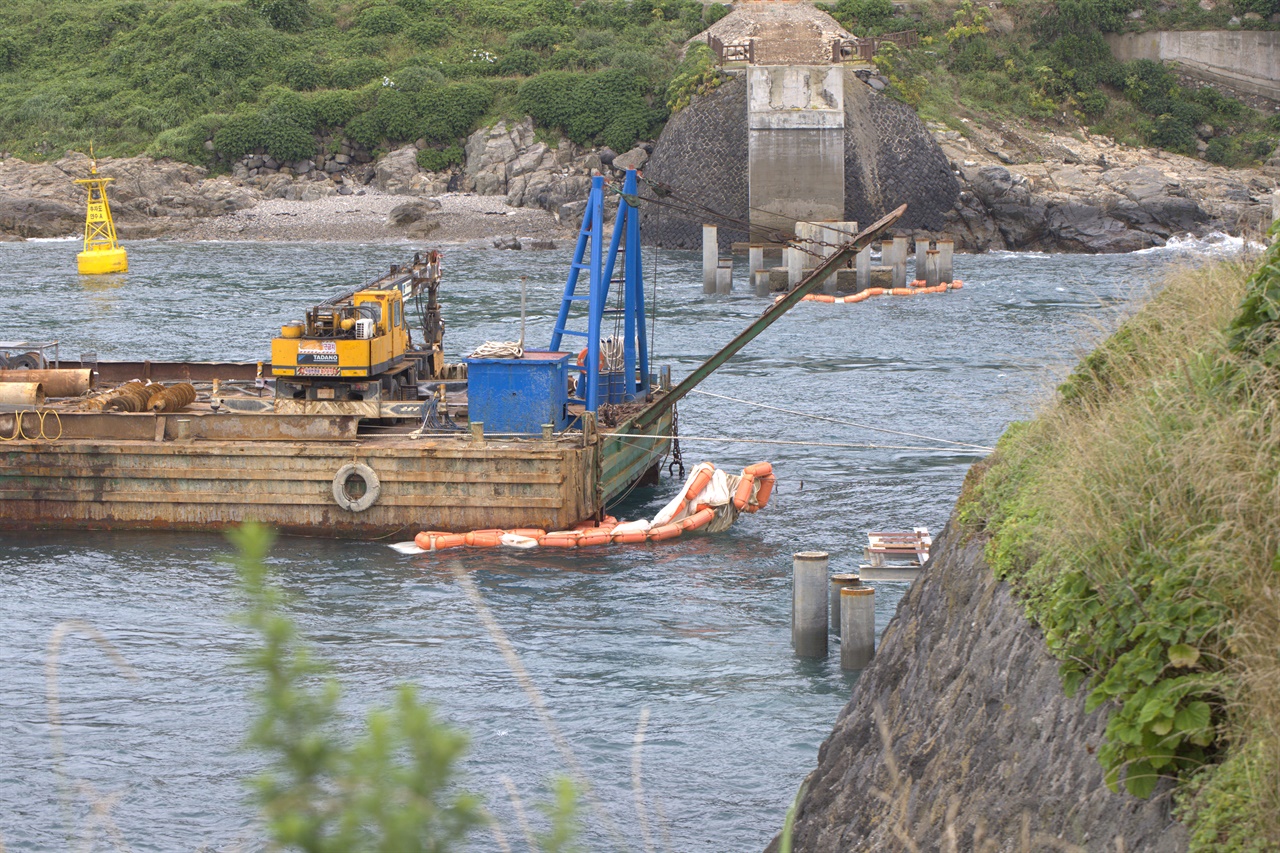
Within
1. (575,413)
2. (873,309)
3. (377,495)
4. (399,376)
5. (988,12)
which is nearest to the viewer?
(377,495)

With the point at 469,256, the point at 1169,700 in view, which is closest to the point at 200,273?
the point at 469,256

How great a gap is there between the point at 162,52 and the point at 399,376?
72.2 metres

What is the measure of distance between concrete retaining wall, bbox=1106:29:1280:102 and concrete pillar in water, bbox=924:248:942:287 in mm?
37776

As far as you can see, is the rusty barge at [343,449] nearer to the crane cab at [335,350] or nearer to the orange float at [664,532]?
the crane cab at [335,350]

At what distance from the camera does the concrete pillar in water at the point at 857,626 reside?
15555mm

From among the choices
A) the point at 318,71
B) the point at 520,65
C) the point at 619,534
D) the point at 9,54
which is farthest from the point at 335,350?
the point at 9,54

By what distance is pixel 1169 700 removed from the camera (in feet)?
20.5

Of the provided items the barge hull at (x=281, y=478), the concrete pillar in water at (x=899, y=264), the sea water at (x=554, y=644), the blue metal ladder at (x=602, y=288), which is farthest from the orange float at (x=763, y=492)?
the concrete pillar in water at (x=899, y=264)

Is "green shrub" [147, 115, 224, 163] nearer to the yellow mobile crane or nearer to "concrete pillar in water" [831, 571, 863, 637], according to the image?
the yellow mobile crane

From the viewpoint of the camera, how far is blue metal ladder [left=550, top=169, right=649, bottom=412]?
22.8 metres

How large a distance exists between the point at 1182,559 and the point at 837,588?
395 inches

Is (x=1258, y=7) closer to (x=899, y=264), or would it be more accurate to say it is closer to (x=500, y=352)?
(x=899, y=264)

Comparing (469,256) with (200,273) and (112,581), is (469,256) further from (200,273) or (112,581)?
(112,581)

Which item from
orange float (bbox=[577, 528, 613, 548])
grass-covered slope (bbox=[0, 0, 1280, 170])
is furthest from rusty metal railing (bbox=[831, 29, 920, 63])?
orange float (bbox=[577, 528, 613, 548])
